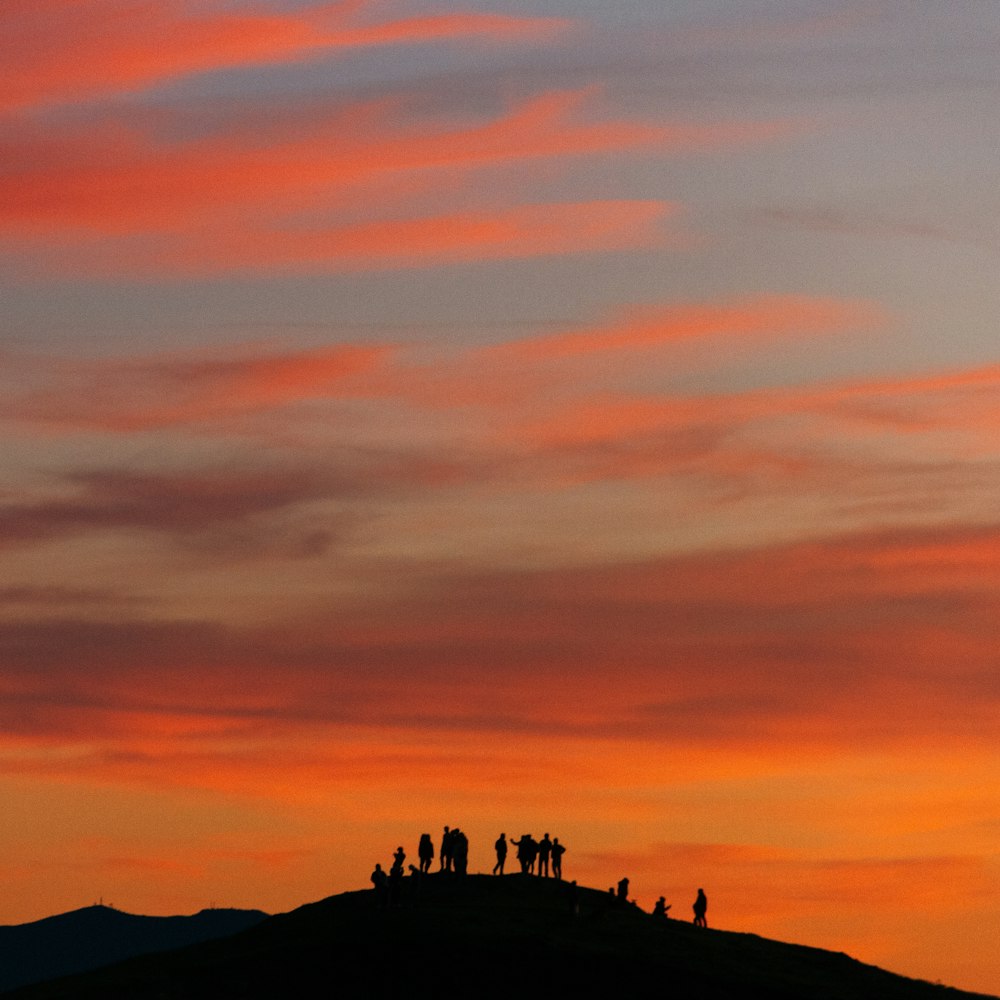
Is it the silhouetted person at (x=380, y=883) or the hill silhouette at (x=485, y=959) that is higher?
the silhouetted person at (x=380, y=883)

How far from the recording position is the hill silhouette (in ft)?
310

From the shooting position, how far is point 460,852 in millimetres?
111375

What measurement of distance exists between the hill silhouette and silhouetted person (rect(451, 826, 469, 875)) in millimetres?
656

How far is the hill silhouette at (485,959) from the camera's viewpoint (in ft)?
310

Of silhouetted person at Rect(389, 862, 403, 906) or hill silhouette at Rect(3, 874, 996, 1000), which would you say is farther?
silhouetted person at Rect(389, 862, 403, 906)

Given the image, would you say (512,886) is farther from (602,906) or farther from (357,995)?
(357,995)

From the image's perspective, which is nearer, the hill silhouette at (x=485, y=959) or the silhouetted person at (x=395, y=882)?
the hill silhouette at (x=485, y=959)

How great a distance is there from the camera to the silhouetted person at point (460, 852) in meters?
111

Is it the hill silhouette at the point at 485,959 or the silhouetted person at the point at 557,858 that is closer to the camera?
the hill silhouette at the point at 485,959

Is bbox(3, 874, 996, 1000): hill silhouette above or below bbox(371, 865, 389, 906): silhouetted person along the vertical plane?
below

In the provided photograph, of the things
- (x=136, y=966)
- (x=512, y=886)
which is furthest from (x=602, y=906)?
(x=136, y=966)

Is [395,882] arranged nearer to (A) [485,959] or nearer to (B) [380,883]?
(B) [380,883]

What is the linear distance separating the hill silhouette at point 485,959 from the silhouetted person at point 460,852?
656mm

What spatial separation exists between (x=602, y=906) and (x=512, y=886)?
7269 mm
